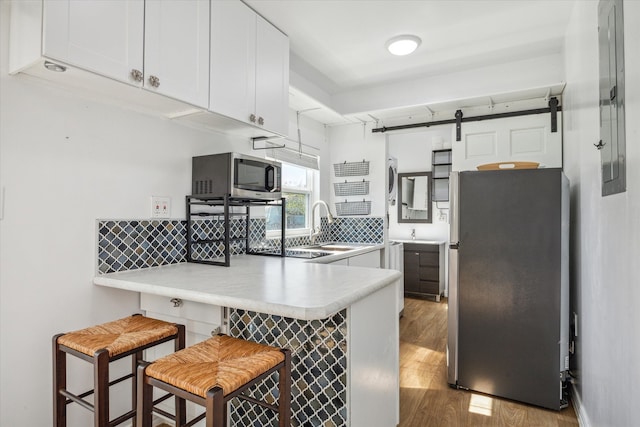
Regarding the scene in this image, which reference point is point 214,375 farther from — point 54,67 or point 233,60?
point 233,60

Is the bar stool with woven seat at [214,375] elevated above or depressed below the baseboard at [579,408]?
above

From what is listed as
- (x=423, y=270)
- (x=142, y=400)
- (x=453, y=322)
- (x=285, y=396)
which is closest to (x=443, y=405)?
(x=453, y=322)

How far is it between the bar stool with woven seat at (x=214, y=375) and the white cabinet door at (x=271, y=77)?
4.69 ft

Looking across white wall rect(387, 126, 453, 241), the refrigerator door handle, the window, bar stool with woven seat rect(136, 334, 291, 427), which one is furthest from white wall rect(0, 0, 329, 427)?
white wall rect(387, 126, 453, 241)

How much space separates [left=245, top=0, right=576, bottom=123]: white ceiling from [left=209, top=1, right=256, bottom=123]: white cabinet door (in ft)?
0.55

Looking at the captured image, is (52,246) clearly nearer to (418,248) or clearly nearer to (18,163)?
(18,163)

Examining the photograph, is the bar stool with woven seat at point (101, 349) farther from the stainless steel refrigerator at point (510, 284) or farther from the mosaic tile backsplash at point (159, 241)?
the stainless steel refrigerator at point (510, 284)

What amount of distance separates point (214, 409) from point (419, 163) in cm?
513

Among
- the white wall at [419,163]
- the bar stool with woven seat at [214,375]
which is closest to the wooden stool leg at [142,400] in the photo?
the bar stool with woven seat at [214,375]

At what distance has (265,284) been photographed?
158 centimetres

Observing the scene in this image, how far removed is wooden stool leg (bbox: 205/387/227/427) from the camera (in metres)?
1.02

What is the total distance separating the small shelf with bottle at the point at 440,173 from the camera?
17.6 feet

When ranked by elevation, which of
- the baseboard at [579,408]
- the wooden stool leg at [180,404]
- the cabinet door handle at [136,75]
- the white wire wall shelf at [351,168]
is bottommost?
the baseboard at [579,408]

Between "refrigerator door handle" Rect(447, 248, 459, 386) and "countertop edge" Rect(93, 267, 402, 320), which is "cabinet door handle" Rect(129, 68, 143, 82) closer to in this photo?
"countertop edge" Rect(93, 267, 402, 320)
